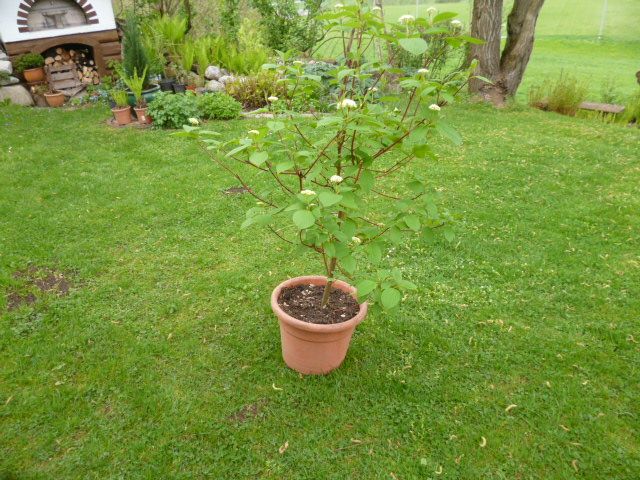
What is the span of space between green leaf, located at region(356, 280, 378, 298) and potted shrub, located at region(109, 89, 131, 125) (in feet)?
19.3

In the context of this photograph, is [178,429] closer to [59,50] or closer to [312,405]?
[312,405]

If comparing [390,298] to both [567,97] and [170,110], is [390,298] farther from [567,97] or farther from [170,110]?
[567,97]

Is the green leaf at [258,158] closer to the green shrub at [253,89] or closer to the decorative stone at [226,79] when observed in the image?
the green shrub at [253,89]

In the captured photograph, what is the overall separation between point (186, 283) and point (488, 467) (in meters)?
2.29

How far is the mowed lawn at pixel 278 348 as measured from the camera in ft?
6.76

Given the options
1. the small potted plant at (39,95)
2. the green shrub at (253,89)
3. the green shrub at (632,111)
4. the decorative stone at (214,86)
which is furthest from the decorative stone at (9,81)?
the green shrub at (632,111)

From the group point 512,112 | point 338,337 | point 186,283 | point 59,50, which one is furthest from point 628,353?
point 59,50

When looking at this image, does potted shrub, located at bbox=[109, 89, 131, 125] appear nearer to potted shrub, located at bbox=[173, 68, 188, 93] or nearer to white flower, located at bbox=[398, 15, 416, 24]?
potted shrub, located at bbox=[173, 68, 188, 93]

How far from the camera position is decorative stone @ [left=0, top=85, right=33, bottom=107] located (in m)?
7.09

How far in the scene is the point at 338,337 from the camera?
7.61ft

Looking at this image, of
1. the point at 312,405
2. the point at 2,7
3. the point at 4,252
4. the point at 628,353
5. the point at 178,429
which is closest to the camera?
the point at 178,429

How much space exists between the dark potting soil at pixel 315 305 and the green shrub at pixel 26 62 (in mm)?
7440

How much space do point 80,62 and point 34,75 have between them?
3.09 feet

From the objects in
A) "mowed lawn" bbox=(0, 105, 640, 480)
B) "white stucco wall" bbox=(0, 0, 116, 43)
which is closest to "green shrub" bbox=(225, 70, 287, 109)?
"white stucco wall" bbox=(0, 0, 116, 43)
